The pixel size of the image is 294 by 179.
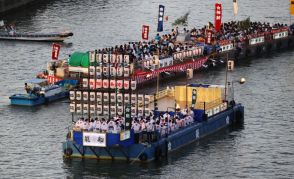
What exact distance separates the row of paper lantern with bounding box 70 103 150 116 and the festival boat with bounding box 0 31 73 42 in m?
59.4

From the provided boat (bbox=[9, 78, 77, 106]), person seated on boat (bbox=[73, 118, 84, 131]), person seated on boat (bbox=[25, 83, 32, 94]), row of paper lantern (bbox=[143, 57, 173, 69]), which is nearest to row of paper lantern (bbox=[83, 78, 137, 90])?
boat (bbox=[9, 78, 77, 106])

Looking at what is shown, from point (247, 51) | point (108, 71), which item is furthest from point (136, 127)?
point (247, 51)

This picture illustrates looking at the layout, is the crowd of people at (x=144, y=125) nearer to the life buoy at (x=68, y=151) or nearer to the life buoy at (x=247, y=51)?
the life buoy at (x=68, y=151)

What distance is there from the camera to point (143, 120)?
97062 millimetres

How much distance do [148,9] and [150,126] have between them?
340 feet

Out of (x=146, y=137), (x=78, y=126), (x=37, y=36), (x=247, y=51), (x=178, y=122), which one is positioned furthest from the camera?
(x=37, y=36)

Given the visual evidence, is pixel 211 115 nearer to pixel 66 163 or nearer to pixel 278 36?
pixel 66 163

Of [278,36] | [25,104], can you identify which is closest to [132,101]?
[25,104]

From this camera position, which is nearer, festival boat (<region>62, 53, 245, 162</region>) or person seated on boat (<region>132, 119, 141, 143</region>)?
festival boat (<region>62, 53, 245, 162</region>)

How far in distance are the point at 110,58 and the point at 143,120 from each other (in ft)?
111

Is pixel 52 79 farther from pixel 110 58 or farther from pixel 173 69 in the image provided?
pixel 173 69

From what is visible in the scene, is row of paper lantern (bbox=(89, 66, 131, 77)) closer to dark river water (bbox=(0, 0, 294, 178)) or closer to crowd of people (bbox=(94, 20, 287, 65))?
crowd of people (bbox=(94, 20, 287, 65))

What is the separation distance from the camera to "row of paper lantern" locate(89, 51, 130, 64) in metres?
130

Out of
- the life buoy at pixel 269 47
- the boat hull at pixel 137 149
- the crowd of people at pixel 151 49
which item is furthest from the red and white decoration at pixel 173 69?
the boat hull at pixel 137 149
